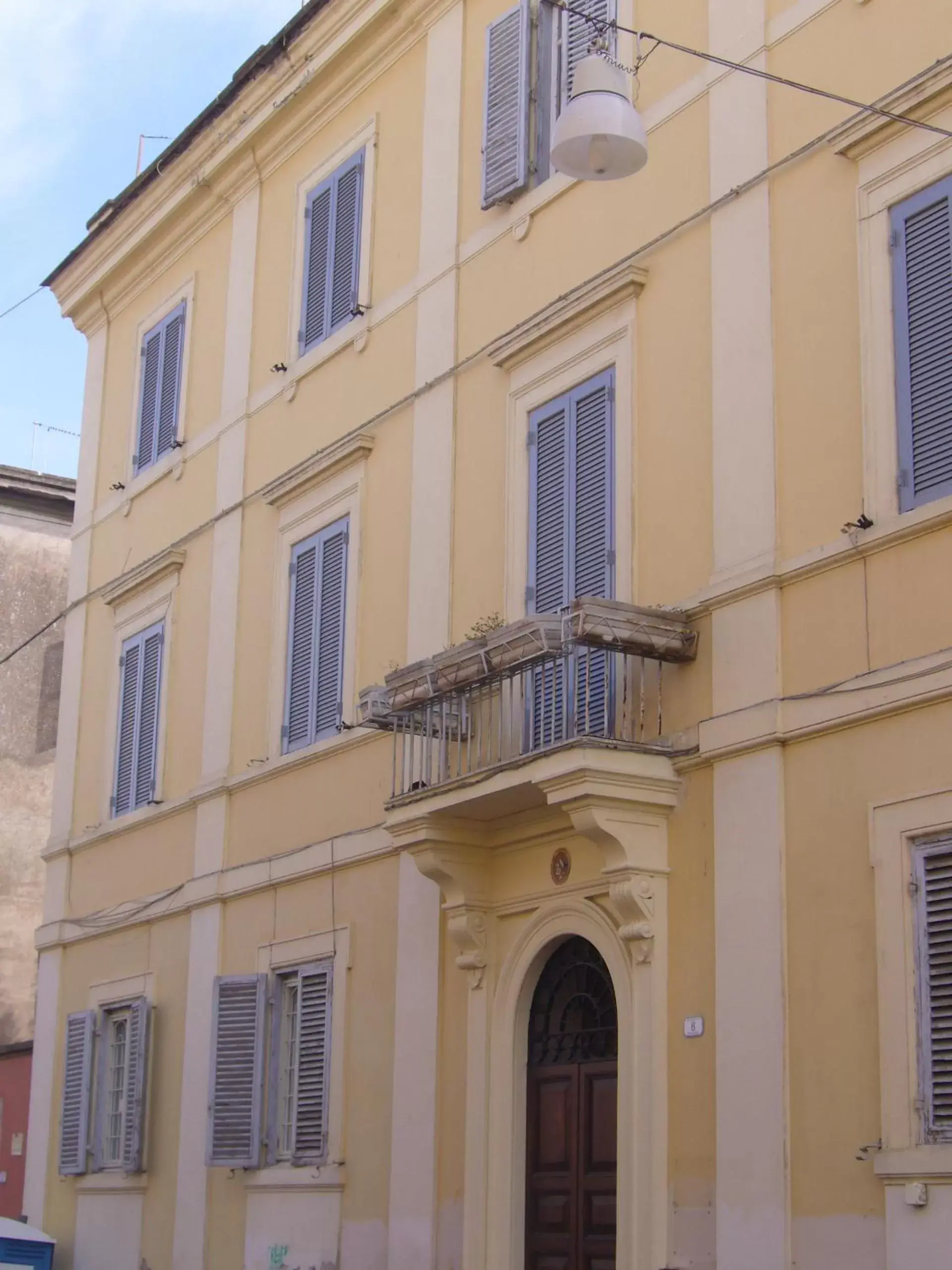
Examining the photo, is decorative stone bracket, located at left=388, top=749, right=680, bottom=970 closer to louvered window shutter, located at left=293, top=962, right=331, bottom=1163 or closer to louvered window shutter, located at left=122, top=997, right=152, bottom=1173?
louvered window shutter, located at left=293, top=962, right=331, bottom=1163

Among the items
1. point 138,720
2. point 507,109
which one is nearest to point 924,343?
point 507,109

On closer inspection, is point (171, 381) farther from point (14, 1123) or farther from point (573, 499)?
point (14, 1123)

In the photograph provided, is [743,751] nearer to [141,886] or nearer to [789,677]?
[789,677]

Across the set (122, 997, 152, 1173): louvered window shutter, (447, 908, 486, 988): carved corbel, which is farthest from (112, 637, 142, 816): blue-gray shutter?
(447, 908, 486, 988): carved corbel

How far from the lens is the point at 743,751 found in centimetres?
1011

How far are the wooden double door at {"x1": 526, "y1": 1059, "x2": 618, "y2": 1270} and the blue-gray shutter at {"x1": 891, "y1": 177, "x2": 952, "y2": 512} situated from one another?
3697 millimetres

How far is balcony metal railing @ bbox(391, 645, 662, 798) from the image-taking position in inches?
423

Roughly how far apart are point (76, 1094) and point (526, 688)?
6895 millimetres

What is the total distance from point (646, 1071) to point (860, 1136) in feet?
5.14

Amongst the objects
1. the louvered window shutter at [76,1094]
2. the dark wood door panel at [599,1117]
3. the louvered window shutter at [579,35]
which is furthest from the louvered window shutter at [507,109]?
the louvered window shutter at [76,1094]

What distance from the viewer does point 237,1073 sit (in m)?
13.8

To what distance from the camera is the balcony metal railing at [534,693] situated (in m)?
10.3

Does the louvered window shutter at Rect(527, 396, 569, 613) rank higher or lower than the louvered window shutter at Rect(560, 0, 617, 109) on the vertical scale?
lower

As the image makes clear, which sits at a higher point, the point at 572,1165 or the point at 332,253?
the point at 332,253
